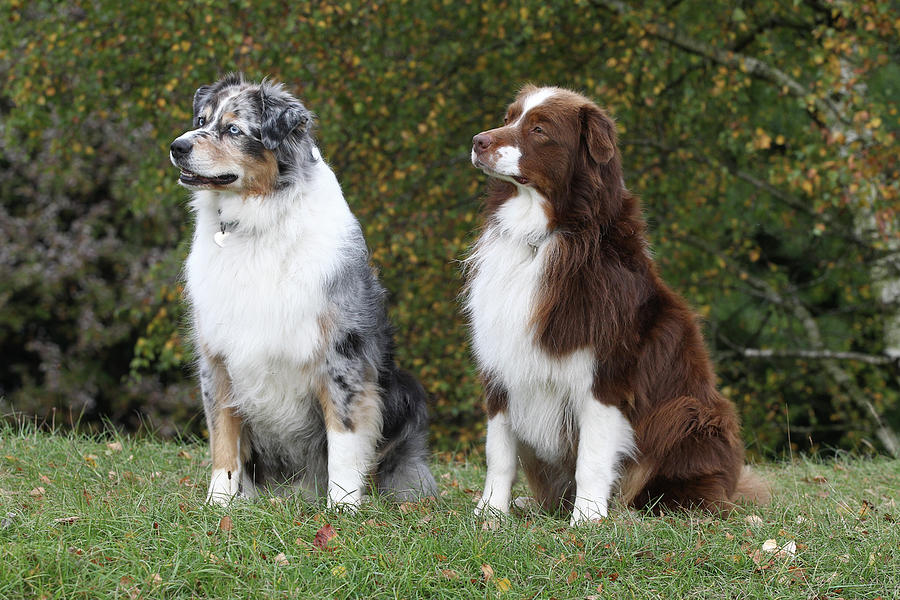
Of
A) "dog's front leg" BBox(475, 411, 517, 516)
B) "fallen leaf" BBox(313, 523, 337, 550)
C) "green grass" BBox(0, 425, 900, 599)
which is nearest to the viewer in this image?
"green grass" BBox(0, 425, 900, 599)

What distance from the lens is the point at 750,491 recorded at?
16.4 feet

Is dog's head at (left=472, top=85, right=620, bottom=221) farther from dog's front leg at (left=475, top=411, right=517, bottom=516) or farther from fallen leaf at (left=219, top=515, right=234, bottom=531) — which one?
fallen leaf at (left=219, top=515, right=234, bottom=531)

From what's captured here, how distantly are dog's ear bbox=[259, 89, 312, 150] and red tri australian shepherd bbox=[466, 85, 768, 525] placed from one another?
0.87 m

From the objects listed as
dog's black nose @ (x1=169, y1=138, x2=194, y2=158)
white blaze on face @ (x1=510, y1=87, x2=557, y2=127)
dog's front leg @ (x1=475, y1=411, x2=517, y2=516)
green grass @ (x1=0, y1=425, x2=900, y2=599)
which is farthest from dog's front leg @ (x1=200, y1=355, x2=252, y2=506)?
white blaze on face @ (x1=510, y1=87, x2=557, y2=127)

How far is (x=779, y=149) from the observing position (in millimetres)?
10094

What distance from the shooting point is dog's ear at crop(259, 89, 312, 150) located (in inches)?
174

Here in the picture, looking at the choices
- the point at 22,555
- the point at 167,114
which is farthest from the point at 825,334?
→ the point at 22,555

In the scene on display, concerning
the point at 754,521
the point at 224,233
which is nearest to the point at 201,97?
the point at 224,233

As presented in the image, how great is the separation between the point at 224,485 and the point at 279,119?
174cm

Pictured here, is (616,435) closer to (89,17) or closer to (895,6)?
(895,6)

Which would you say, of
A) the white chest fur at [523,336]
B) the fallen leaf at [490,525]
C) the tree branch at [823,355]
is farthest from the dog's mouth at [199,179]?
the tree branch at [823,355]

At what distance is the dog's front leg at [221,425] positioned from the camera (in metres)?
4.58

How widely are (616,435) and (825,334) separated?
6.65 meters

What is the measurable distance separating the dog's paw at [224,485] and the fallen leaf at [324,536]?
0.66 metres
